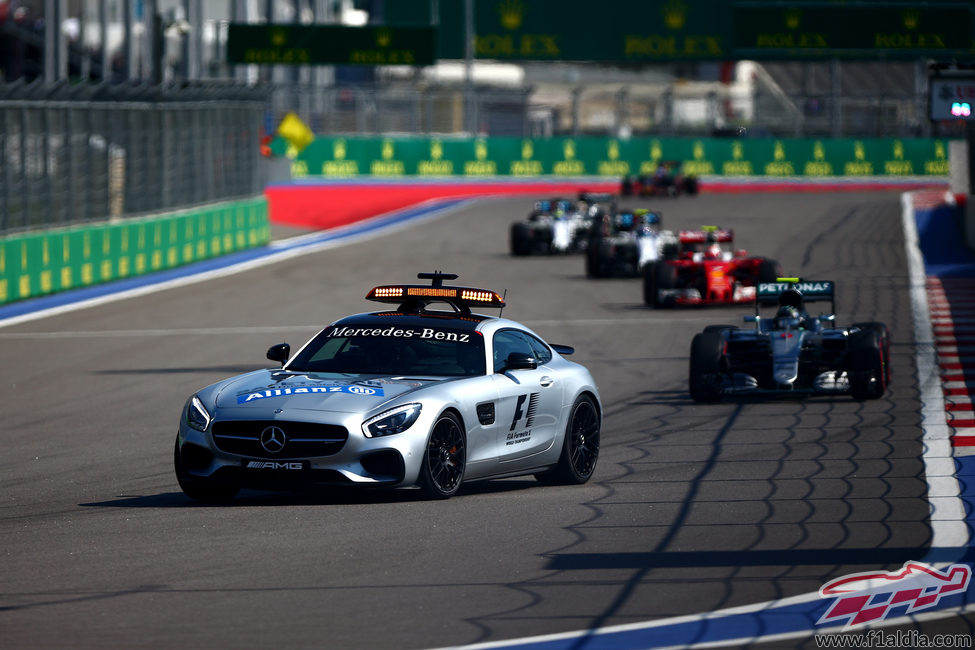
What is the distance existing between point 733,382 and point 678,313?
915 cm

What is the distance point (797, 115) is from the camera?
212 feet

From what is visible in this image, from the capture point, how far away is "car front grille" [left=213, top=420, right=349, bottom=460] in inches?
408

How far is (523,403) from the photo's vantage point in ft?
38.3

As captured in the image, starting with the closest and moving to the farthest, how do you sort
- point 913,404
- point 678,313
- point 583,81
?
point 913,404, point 678,313, point 583,81

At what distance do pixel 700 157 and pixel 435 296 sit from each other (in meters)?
53.7

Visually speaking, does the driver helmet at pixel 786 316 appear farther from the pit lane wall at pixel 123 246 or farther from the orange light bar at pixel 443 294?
the pit lane wall at pixel 123 246

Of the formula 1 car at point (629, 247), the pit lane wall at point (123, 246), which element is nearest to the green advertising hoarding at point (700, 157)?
the pit lane wall at point (123, 246)

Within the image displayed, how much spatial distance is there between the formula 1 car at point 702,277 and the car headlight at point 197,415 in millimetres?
15768

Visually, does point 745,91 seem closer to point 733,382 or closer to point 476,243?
point 476,243

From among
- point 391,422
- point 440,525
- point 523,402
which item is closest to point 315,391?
point 391,422

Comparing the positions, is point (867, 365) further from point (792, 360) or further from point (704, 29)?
point (704, 29)

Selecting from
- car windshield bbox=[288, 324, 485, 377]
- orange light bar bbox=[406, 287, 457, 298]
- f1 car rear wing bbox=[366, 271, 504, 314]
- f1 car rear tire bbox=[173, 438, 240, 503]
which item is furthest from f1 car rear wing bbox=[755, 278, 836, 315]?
f1 car rear tire bbox=[173, 438, 240, 503]

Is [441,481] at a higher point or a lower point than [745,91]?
lower

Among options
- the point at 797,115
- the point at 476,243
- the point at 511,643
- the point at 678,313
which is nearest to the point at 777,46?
the point at 476,243
